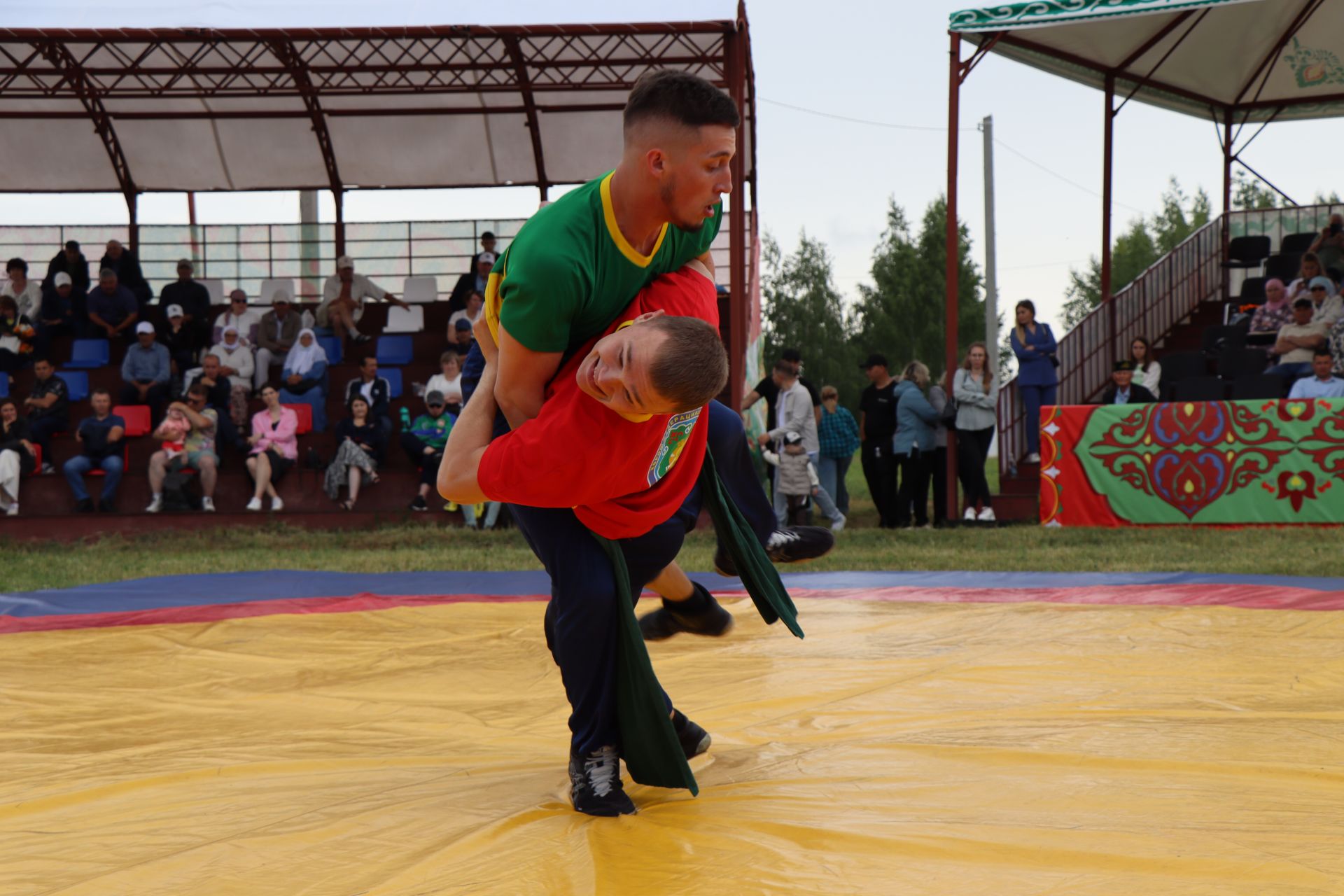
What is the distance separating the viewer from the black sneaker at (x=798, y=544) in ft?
9.98

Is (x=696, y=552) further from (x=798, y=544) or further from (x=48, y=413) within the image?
(x=48, y=413)

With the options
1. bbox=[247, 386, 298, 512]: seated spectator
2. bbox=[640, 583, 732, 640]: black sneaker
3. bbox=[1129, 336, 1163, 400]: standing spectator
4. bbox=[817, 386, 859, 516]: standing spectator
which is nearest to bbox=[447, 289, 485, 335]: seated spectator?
bbox=[247, 386, 298, 512]: seated spectator

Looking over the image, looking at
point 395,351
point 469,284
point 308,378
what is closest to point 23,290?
point 308,378

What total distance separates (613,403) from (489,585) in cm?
391

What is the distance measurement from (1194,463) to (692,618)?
6.16m

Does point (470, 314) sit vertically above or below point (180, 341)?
above

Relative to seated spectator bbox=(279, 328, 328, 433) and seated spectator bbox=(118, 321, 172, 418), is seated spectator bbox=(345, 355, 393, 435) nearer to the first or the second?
seated spectator bbox=(279, 328, 328, 433)

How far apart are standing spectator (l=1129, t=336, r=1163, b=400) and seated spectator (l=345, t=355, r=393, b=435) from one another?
6.25 m

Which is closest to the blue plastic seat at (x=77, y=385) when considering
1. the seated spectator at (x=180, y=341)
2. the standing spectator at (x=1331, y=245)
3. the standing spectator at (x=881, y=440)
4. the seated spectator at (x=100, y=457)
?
the seated spectator at (x=180, y=341)

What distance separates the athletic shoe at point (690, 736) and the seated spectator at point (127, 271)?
35.8 ft

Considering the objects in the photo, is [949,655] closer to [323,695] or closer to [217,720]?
[323,695]

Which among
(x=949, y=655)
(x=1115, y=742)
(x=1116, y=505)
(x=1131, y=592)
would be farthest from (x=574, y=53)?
(x=1115, y=742)

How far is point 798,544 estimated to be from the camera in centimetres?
305

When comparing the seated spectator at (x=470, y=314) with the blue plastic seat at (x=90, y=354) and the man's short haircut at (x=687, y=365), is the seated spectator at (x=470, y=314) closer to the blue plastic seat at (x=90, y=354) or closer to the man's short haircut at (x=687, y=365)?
the blue plastic seat at (x=90, y=354)
